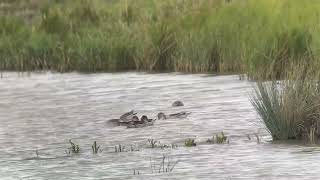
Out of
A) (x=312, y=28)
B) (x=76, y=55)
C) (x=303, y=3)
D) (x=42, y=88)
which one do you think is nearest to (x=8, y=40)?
(x=76, y=55)

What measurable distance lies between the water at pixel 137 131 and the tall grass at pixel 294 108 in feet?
0.79

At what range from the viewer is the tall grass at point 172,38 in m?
16.0

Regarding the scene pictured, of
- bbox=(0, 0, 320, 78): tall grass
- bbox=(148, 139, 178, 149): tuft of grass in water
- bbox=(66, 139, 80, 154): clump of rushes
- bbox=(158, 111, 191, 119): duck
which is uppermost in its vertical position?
bbox=(0, 0, 320, 78): tall grass

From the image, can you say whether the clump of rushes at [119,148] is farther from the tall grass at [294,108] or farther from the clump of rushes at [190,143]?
the tall grass at [294,108]

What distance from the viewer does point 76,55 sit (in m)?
20.8

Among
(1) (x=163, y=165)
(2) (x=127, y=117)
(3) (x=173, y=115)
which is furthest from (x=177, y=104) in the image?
(1) (x=163, y=165)

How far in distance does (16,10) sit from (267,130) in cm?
2235

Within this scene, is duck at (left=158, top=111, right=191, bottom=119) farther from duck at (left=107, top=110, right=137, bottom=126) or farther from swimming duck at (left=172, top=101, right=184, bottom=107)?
swimming duck at (left=172, top=101, right=184, bottom=107)

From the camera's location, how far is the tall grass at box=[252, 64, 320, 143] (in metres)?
9.31

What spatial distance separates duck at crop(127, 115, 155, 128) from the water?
13cm

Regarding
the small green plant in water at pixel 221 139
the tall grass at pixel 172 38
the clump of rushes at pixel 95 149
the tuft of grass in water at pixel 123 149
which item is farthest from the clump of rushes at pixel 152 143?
the tall grass at pixel 172 38

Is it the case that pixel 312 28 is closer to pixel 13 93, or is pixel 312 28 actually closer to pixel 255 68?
pixel 255 68

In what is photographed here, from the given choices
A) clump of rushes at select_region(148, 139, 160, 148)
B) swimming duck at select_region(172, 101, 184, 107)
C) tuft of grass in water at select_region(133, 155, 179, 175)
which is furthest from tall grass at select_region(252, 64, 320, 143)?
swimming duck at select_region(172, 101, 184, 107)

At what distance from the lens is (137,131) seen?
11.2 m
